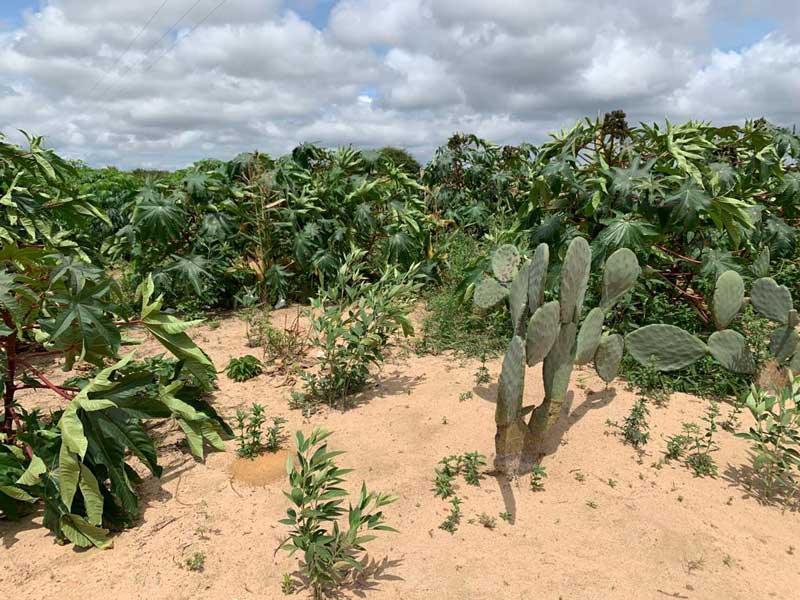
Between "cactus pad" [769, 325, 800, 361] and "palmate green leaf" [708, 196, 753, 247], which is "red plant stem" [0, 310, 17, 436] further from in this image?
"cactus pad" [769, 325, 800, 361]

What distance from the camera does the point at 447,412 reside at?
3311mm

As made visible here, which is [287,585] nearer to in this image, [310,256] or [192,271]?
[192,271]

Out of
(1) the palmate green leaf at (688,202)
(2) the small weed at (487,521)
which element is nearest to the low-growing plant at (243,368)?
(2) the small weed at (487,521)

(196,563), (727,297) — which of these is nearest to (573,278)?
(727,297)

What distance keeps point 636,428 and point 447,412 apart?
1067 millimetres

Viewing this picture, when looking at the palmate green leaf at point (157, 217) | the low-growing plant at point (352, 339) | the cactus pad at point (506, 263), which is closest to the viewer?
the low-growing plant at point (352, 339)

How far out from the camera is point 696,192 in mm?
3291

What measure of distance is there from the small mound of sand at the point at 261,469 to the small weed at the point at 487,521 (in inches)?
39.4

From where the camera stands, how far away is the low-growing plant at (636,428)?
291cm

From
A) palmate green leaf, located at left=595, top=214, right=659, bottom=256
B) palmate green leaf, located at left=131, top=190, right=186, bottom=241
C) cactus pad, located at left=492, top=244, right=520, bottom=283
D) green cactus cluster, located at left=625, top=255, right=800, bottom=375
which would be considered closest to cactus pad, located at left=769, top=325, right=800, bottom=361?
green cactus cluster, located at left=625, top=255, right=800, bottom=375

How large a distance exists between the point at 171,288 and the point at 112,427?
3.31 metres

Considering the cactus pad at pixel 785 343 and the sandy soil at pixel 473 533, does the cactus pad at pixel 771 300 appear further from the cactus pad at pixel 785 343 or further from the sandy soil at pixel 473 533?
the sandy soil at pixel 473 533

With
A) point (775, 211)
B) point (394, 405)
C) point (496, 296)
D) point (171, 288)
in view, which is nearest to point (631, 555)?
point (394, 405)

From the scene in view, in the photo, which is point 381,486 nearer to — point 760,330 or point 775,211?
point 760,330
